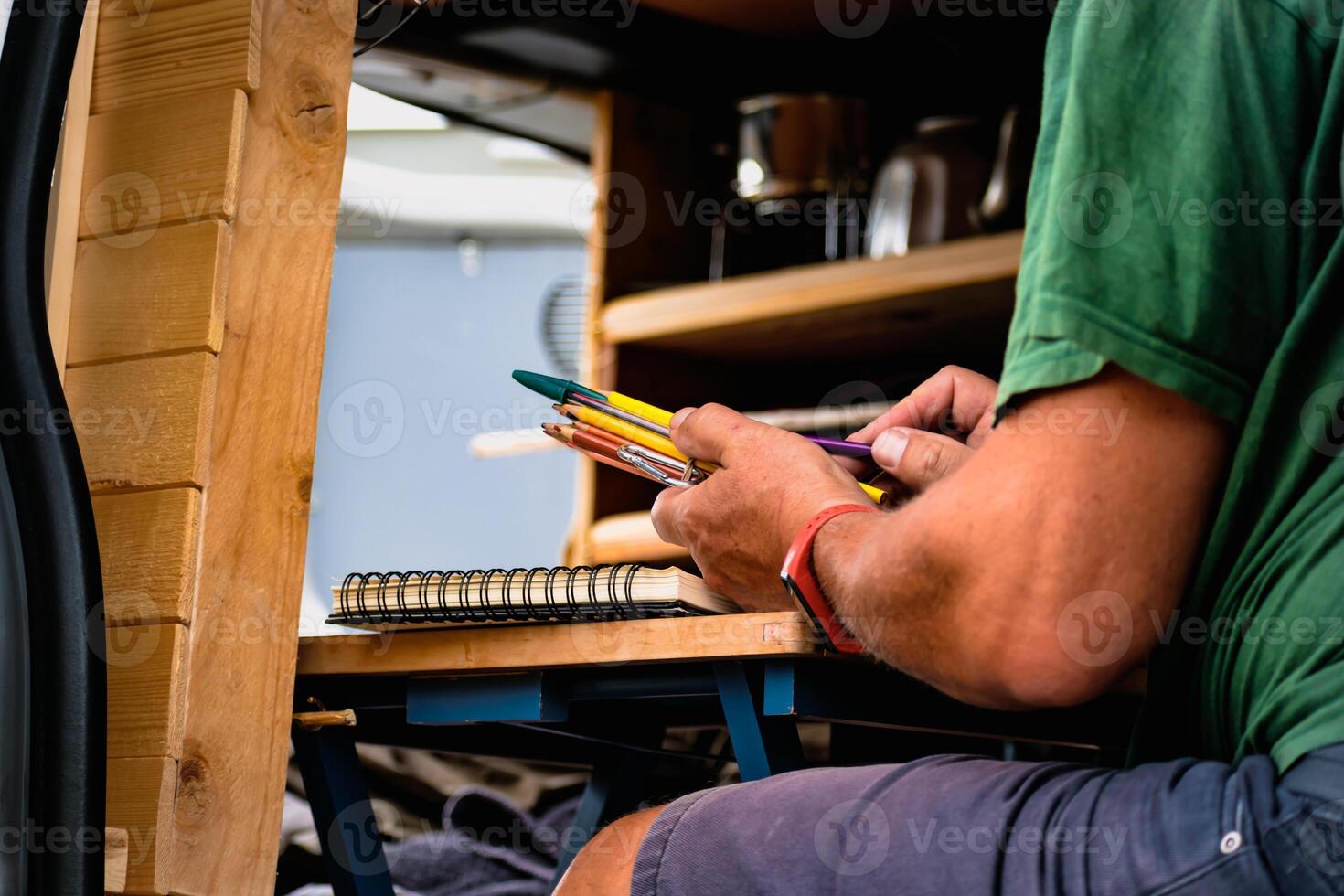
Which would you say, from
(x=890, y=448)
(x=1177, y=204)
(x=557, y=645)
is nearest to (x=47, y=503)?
(x=557, y=645)

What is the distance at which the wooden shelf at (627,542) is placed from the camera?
2.61 metres

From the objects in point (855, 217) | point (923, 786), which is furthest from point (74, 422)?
point (855, 217)

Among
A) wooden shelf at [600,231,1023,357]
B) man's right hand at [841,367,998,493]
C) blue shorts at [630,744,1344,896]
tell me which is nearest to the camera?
blue shorts at [630,744,1344,896]

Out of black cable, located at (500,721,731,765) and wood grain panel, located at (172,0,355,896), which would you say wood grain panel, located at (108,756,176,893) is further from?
black cable, located at (500,721,731,765)

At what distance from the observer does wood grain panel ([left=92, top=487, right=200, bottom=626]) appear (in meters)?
0.94

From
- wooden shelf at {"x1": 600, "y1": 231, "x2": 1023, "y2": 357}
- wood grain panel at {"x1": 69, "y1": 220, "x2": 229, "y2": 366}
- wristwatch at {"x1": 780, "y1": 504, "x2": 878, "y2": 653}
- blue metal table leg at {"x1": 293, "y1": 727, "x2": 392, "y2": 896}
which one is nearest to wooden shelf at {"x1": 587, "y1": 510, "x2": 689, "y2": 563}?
wooden shelf at {"x1": 600, "y1": 231, "x2": 1023, "y2": 357}

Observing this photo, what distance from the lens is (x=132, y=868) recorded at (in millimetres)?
906

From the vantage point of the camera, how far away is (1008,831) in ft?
2.37

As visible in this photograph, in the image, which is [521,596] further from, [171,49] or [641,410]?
[171,49]

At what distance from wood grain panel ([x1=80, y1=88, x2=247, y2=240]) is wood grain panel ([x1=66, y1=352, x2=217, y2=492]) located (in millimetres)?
97

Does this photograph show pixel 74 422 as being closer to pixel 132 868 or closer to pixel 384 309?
pixel 132 868

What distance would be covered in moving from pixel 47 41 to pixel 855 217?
2.06 m

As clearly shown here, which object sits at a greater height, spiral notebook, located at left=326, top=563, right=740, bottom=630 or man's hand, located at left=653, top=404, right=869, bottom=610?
man's hand, located at left=653, top=404, right=869, bottom=610

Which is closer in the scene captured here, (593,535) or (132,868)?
(132,868)
